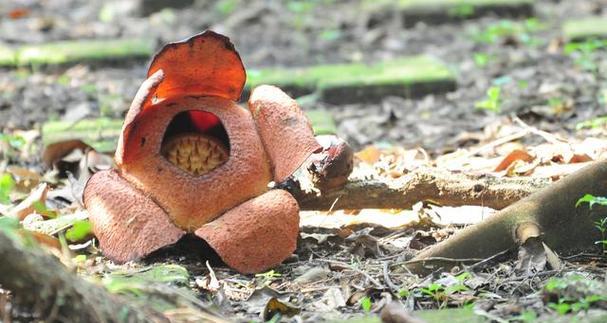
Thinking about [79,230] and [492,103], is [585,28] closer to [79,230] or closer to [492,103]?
[492,103]

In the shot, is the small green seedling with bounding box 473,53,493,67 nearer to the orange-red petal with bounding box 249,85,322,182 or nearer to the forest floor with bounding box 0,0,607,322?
the forest floor with bounding box 0,0,607,322

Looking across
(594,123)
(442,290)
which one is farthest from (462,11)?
(442,290)

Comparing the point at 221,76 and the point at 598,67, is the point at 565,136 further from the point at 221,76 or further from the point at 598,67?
the point at 221,76

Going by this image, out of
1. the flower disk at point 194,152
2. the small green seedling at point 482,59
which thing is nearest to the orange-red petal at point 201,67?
the flower disk at point 194,152

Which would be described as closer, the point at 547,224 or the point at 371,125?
the point at 547,224

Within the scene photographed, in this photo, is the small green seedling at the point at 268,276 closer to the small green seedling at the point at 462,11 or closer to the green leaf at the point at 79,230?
the green leaf at the point at 79,230
